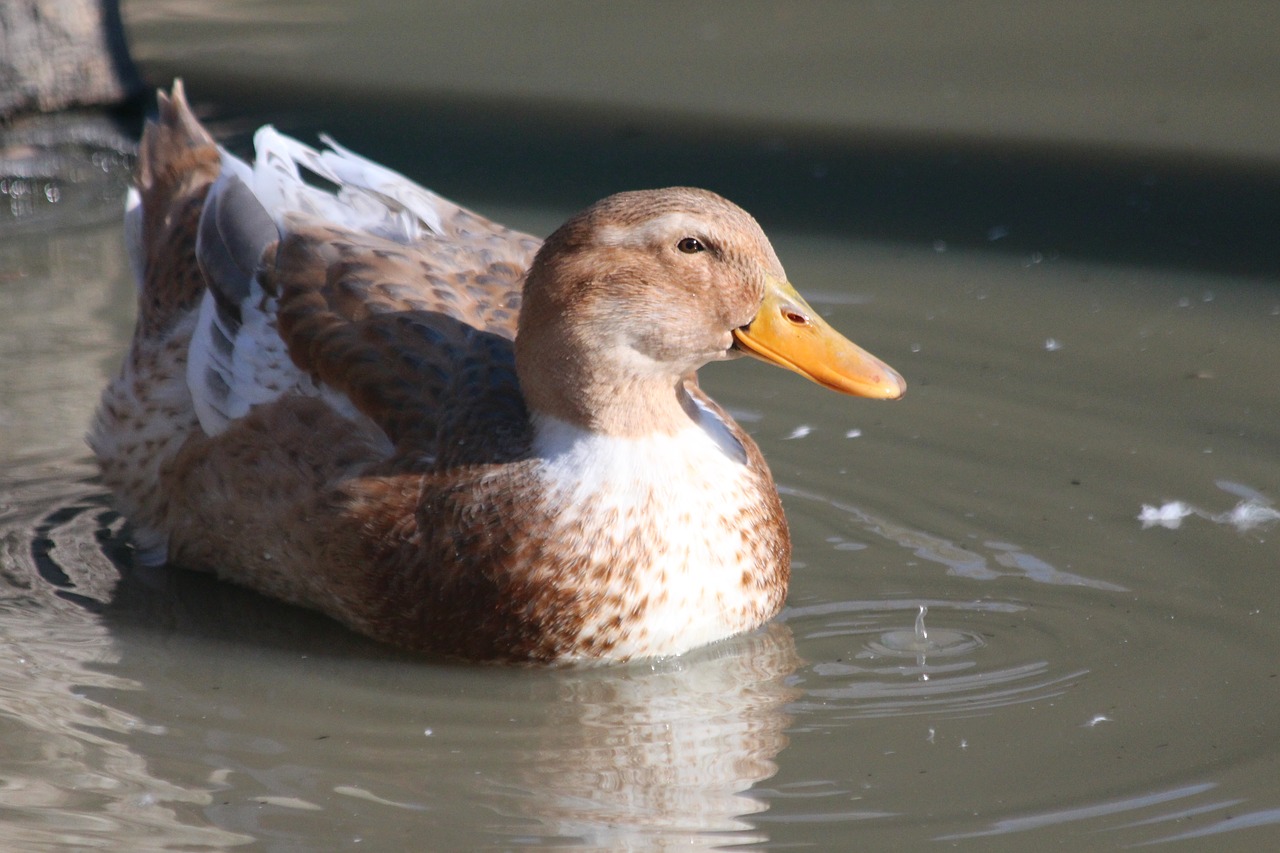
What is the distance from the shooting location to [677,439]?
13.2 ft

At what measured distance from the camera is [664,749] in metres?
3.65

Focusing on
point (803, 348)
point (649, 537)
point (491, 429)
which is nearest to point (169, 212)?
point (491, 429)

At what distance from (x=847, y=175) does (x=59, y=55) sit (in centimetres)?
352

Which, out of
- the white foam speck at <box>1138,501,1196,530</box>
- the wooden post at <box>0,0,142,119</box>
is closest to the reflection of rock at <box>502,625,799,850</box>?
the white foam speck at <box>1138,501,1196,530</box>

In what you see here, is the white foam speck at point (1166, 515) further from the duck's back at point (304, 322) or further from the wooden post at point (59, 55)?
the wooden post at point (59, 55)

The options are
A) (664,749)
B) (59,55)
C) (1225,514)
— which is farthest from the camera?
(59,55)

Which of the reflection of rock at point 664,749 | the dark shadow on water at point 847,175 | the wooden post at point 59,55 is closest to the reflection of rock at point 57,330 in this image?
the wooden post at point 59,55

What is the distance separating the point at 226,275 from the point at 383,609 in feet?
3.58

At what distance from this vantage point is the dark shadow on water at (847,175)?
6.83m

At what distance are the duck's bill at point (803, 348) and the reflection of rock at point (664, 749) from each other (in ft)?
2.14

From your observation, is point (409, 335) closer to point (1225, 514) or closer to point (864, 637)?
point (864, 637)

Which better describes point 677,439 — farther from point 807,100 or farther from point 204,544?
point 807,100

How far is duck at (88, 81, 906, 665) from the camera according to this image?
3.88 m

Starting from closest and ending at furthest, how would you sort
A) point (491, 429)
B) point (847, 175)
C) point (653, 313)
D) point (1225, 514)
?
point (653, 313)
point (491, 429)
point (1225, 514)
point (847, 175)
